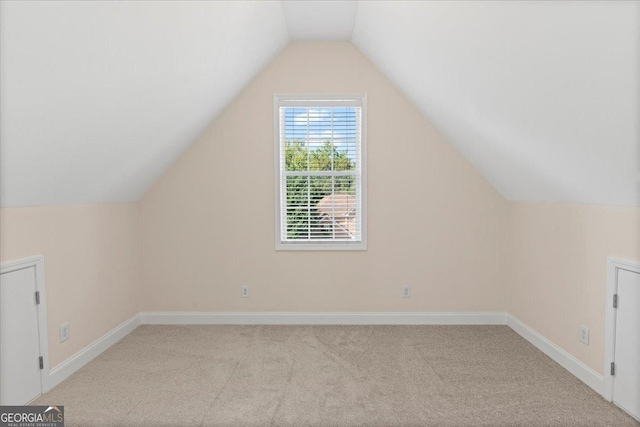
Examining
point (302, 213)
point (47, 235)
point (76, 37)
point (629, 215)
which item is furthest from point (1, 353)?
point (629, 215)

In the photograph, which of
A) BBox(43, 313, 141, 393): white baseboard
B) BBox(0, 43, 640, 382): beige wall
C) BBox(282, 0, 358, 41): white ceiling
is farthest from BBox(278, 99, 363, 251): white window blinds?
BBox(43, 313, 141, 393): white baseboard

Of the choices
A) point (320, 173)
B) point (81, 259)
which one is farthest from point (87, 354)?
point (320, 173)

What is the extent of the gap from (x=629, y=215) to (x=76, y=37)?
334cm

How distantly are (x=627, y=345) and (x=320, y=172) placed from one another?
118 inches

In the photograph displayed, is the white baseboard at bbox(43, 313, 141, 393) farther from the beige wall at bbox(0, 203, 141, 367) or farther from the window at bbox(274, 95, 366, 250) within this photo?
the window at bbox(274, 95, 366, 250)

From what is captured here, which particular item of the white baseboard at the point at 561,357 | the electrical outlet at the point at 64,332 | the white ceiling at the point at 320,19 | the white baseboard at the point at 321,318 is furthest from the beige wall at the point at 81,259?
the white baseboard at the point at 561,357

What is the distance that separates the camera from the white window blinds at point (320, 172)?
4.23 meters

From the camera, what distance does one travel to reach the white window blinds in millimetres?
4230

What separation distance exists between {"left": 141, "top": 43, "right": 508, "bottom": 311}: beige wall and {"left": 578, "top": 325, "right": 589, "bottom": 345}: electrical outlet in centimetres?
123

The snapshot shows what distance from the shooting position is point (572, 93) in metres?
2.00

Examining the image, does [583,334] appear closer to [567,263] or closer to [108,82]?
[567,263]

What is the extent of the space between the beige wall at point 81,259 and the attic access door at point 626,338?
404 cm

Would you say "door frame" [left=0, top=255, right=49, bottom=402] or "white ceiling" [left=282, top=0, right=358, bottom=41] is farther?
"white ceiling" [left=282, top=0, right=358, bottom=41]

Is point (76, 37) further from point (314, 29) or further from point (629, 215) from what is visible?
point (629, 215)
